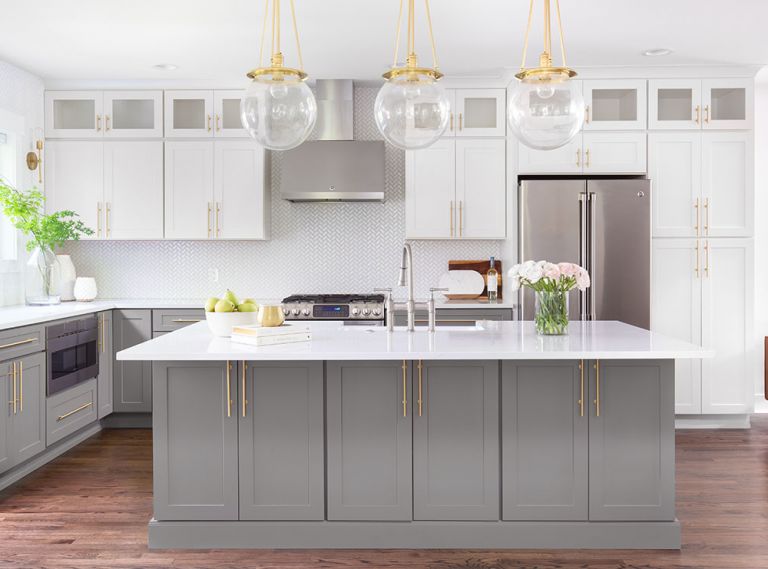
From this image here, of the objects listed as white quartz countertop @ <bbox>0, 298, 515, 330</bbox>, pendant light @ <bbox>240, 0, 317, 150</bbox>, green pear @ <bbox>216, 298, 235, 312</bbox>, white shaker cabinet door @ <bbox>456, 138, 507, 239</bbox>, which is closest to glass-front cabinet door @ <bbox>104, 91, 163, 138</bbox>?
white quartz countertop @ <bbox>0, 298, 515, 330</bbox>

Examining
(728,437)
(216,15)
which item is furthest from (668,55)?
Answer: (216,15)

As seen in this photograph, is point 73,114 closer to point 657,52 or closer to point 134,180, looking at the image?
point 134,180

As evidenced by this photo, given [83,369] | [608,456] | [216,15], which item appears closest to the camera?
[608,456]

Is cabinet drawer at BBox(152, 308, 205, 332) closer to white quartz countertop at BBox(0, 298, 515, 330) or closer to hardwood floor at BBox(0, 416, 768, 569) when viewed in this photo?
white quartz countertop at BBox(0, 298, 515, 330)

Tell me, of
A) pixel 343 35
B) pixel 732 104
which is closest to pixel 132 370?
pixel 343 35

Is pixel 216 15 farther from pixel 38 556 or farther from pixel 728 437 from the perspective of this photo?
pixel 728 437

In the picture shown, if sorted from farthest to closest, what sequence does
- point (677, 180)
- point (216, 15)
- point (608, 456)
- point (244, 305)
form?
point (677, 180) → point (216, 15) → point (244, 305) → point (608, 456)

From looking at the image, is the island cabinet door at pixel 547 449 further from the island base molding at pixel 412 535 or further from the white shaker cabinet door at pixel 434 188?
the white shaker cabinet door at pixel 434 188

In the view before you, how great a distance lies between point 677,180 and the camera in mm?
5035

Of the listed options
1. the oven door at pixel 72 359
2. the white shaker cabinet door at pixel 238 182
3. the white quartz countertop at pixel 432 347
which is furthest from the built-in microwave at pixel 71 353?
the white quartz countertop at pixel 432 347

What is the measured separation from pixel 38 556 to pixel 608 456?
2460mm

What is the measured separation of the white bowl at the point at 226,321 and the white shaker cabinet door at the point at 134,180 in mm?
2483

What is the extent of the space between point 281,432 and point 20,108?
3541 millimetres

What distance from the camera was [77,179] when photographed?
5.27m
